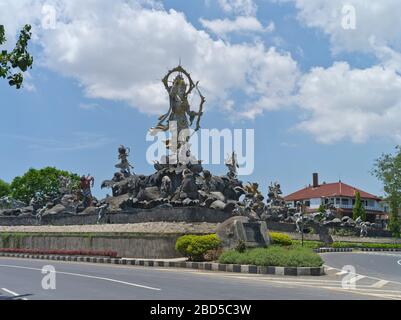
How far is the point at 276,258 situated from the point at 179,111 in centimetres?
2706

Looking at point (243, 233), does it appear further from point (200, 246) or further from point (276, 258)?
point (276, 258)

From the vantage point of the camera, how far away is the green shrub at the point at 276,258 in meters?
20.3

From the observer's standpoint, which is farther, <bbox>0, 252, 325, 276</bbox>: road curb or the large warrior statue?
the large warrior statue

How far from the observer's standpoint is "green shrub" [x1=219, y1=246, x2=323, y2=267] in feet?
66.5

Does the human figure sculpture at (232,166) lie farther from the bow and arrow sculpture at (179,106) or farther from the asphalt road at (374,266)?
the asphalt road at (374,266)

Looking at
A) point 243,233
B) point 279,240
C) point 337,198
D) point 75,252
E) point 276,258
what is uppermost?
point 337,198

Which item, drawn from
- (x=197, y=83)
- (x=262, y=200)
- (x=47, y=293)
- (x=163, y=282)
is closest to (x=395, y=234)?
(x=262, y=200)

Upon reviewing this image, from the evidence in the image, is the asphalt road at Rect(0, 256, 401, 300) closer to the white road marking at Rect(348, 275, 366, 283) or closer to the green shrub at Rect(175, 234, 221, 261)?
the white road marking at Rect(348, 275, 366, 283)

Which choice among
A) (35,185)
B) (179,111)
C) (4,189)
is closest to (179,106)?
(179,111)

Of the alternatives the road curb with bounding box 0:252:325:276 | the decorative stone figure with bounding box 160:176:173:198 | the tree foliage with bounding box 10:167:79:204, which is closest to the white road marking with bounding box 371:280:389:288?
the road curb with bounding box 0:252:325:276

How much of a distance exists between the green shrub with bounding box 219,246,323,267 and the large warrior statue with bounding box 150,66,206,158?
24215mm

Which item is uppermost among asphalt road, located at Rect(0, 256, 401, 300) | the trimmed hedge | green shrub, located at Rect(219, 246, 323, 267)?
green shrub, located at Rect(219, 246, 323, 267)

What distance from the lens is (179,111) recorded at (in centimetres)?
4622

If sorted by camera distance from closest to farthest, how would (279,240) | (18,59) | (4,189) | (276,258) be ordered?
(18,59) < (276,258) < (279,240) < (4,189)
